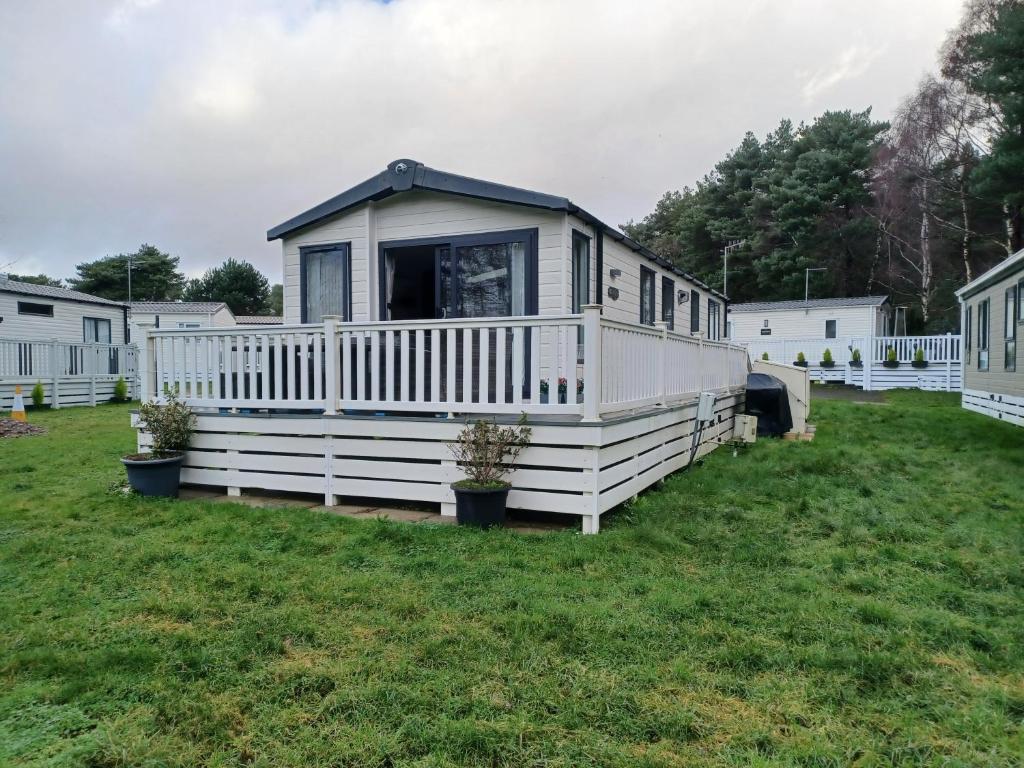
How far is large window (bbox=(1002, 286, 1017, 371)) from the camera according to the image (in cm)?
941

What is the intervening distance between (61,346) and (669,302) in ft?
43.5

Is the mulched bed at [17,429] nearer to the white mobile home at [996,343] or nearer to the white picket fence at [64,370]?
the white picket fence at [64,370]

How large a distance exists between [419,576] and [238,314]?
144 feet

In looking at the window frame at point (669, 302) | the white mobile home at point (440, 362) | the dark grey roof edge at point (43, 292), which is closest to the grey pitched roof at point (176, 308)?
the dark grey roof edge at point (43, 292)

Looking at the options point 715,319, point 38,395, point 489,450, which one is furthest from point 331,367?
point 38,395

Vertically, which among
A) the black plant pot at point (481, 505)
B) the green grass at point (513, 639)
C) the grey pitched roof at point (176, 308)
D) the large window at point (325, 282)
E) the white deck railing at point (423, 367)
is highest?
the grey pitched roof at point (176, 308)

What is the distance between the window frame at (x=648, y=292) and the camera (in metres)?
9.27

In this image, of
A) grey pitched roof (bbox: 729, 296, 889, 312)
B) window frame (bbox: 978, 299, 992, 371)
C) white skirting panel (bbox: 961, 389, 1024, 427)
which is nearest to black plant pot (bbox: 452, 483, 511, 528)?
white skirting panel (bbox: 961, 389, 1024, 427)

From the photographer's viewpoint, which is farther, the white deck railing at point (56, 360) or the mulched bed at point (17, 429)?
the white deck railing at point (56, 360)

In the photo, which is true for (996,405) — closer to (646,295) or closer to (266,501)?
(646,295)

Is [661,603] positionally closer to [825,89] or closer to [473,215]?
[473,215]

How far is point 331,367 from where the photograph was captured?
4.94m

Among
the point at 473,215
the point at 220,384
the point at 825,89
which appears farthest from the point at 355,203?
the point at 825,89

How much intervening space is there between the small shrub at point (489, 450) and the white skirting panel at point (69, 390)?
13344 millimetres
